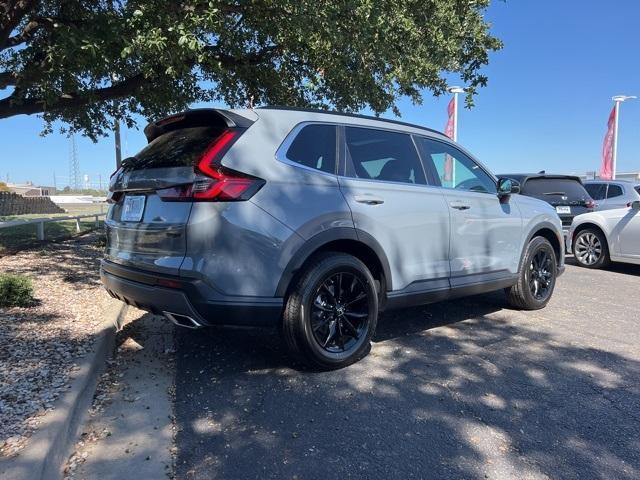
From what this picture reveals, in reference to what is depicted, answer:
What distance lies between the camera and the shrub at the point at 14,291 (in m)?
5.04

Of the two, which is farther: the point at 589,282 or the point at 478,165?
the point at 589,282

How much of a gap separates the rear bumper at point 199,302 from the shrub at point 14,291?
2.26 meters

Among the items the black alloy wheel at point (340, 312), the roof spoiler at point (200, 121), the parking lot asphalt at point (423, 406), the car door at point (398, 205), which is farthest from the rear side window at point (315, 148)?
the parking lot asphalt at point (423, 406)

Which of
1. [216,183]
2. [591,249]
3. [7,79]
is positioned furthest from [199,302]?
[591,249]

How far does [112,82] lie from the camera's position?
998 centimetres

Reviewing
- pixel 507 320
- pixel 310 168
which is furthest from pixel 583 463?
pixel 507 320

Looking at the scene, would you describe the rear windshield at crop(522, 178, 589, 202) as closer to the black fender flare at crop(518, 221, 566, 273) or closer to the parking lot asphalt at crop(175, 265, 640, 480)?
the black fender flare at crop(518, 221, 566, 273)

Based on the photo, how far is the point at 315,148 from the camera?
387 centimetres

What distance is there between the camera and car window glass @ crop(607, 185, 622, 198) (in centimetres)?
1146

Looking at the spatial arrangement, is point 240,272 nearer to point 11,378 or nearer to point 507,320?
point 11,378

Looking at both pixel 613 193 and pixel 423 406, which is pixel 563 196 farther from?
pixel 423 406

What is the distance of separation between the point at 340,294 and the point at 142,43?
3.65 metres

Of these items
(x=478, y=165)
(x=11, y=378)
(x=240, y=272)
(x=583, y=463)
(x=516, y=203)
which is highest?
(x=478, y=165)

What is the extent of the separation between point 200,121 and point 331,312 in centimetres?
174
